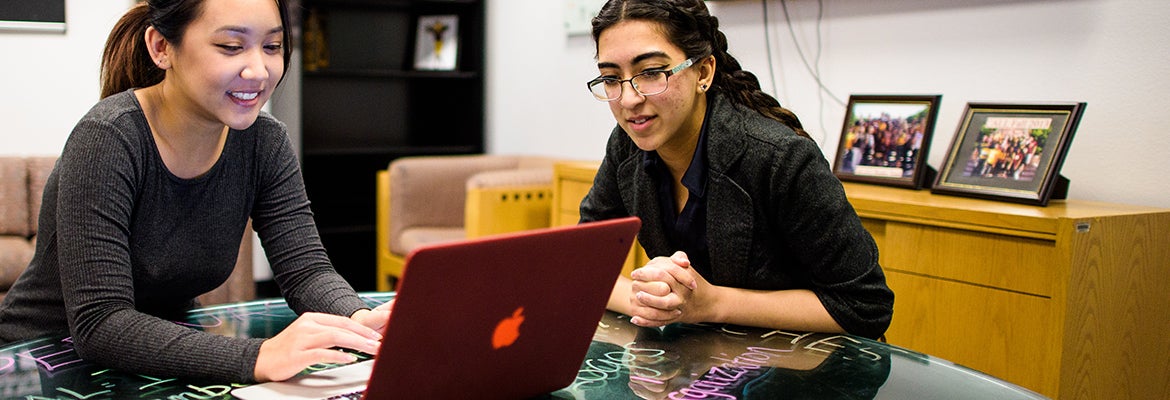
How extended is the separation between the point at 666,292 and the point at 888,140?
173cm

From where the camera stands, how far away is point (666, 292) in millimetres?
1319

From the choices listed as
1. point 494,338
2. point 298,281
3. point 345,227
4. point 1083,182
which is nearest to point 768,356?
point 494,338

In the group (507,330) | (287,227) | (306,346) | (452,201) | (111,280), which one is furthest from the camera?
(452,201)

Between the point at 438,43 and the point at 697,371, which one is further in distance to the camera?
the point at 438,43

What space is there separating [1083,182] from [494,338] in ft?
7.08

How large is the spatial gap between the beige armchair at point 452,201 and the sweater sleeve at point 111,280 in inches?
92.5

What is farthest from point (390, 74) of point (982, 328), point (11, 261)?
point (982, 328)

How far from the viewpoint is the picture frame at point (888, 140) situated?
2742 millimetres

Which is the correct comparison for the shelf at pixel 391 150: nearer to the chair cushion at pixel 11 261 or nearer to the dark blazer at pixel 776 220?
the chair cushion at pixel 11 261

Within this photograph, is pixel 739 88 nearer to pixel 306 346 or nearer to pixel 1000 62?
pixel 306 346

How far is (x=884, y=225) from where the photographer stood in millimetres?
2514

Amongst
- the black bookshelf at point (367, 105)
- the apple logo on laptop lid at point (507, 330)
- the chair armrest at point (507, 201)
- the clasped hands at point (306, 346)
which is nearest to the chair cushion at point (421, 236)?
the chair armrest at point (507, 201)

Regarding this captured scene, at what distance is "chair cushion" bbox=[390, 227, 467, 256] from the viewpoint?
3898mm

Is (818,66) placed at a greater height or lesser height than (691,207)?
greater
